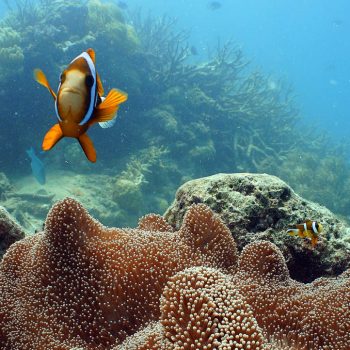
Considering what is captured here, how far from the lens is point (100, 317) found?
7.49 feet

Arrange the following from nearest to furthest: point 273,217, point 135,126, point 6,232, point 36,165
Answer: point 6,232, point 273,217, point 36,165, point 135,126

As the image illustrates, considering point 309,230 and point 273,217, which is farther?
point 273,217

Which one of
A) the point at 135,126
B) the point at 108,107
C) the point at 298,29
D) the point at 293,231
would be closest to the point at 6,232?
the point at 108,107

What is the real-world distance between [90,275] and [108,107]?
129 centimetres

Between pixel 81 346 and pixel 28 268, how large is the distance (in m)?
0.70

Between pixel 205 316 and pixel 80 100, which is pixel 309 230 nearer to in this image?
pixel 205 316

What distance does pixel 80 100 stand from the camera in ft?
4.96

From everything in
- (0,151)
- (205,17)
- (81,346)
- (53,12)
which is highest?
(205,17)

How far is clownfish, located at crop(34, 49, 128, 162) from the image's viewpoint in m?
1.49

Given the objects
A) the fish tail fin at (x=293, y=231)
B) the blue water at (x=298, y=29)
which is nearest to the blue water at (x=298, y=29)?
Result: the blue water at (x=298, y=29)

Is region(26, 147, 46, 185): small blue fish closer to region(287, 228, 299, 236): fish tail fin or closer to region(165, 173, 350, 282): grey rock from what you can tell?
region(165, 173, 350, 282): grey rock

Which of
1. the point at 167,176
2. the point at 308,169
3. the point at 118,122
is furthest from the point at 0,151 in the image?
the point at 308,169

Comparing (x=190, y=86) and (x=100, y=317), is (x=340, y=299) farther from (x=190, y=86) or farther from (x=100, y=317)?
(x=190, y=86)

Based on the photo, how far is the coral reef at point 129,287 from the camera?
84.8 inches
